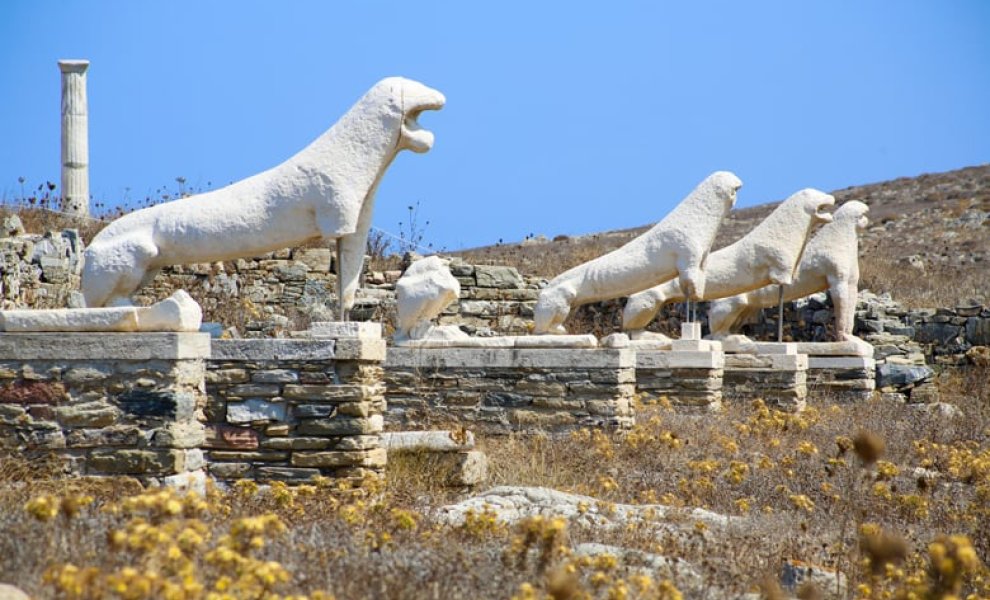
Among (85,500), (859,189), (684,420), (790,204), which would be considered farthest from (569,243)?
(85,500)

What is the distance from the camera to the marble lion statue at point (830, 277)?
15.4m

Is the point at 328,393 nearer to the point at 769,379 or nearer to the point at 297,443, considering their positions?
the point at 297,443

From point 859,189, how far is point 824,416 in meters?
37.4

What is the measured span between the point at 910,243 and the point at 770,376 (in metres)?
21.2

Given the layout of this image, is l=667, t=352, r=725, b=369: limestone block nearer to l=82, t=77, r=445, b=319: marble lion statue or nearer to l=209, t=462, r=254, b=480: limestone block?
l=82, t=77, r=445, b=319: marble lion statue

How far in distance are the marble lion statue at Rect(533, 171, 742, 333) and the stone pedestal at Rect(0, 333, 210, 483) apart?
6.28 m

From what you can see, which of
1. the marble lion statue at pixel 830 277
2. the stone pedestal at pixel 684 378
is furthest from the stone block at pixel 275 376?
the marble lion statue at pixel 830 277

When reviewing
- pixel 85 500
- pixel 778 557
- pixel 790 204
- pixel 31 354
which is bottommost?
pixel 778 557

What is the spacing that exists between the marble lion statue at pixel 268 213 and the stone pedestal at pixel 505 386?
3179 mm

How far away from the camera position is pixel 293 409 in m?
8.09

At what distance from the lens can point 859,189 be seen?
4844 cm

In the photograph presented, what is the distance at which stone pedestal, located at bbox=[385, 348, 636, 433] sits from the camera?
11.0m

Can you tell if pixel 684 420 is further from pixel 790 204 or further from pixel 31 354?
pixel 31 354

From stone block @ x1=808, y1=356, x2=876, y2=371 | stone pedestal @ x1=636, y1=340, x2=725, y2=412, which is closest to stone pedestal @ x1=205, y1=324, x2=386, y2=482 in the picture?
stone pedestal @ x1=636, y1=340, x2=725, y2=412
